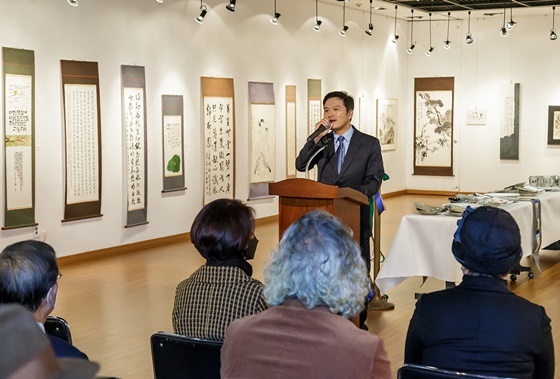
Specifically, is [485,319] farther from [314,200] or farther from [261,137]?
[261,137]

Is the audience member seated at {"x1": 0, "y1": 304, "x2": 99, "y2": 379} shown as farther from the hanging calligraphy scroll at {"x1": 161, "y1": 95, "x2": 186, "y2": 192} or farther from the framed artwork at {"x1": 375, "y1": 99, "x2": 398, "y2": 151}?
the framed artwork at {"x1": 375, "y1": 99, "x2": 398, "y2": 151}

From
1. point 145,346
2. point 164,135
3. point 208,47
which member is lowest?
point 145,346

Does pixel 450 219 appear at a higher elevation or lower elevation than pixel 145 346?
higher

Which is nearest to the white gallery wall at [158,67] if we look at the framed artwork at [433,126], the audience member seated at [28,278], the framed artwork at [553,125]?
the framed artwork at [433,126]

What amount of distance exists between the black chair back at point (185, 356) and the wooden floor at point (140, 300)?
6.17 feet

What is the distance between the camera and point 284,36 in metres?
13.5

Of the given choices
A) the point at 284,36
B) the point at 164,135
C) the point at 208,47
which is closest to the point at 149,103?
the point at 164,135

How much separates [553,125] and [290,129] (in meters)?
5.92

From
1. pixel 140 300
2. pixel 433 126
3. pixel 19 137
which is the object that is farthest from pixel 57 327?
pixel 433 126

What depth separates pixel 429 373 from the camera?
2449mm

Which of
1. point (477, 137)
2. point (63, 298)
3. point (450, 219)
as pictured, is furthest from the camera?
point (477, 137)

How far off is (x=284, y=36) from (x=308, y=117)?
1632 mm

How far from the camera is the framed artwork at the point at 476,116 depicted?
56.2 feet

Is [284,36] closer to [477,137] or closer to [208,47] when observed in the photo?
[208,47]
